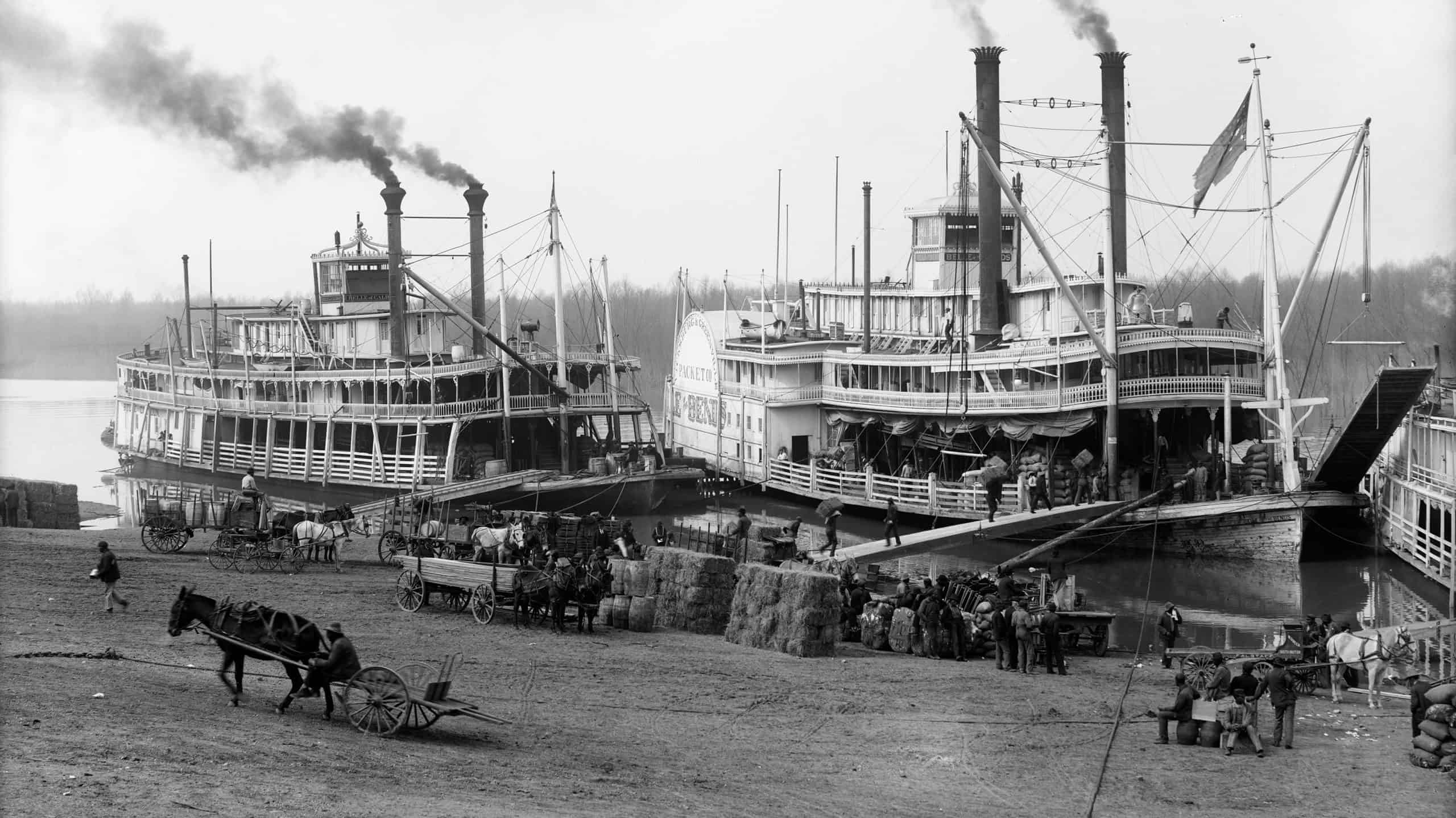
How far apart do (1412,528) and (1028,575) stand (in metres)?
8.81

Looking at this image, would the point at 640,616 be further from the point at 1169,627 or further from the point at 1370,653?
the point at 1370,653

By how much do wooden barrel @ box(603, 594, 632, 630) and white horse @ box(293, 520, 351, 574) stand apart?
295 inches

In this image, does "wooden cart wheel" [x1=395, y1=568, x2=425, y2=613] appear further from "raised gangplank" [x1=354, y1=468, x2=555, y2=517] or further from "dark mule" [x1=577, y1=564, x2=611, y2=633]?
"raised gangplank" [x1=354, y1=468, x2=555, y2=517]

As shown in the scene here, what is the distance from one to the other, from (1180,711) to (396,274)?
4276cm

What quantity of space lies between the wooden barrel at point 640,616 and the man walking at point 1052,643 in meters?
6.46

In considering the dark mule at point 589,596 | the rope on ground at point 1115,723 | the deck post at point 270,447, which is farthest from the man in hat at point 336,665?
the deck post at point 270,447

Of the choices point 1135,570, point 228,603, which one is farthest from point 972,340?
point 228,603

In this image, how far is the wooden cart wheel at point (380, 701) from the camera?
15.2 metres

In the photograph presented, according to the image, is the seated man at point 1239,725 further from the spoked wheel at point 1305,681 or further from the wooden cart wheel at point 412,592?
the wooden cart wheel at point 412,592

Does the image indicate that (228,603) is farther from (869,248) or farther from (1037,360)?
(869,248)

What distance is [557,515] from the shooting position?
3180 cm

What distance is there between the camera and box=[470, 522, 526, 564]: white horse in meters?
26.6

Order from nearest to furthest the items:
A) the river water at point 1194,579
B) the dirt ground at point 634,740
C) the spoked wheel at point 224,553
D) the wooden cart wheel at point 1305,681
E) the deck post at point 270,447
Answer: the dirt ground at point 634,740 → the wooden cart wheel at point 1305,681 → the spoked wheel at point 224,553 → the river water at point 1194,579 → the deck post at point 270,447

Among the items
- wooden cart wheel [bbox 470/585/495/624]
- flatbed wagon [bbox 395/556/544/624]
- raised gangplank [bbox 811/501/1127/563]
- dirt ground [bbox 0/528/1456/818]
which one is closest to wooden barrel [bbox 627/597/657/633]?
dirt ground [bbox 0/528/1456/818]
